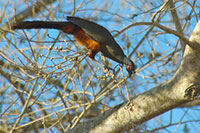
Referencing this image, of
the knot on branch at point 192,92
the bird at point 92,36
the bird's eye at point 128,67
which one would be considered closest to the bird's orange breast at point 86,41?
the bird at point 92,36

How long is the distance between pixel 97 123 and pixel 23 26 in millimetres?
1308

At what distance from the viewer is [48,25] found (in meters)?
3.25

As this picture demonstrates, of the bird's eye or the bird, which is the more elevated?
the bird

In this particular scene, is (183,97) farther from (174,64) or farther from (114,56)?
(174,64)

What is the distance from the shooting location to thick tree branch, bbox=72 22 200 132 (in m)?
2.35

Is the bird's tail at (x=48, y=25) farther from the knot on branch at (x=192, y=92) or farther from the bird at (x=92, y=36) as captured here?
the knot on branch at (x=192, y=92)

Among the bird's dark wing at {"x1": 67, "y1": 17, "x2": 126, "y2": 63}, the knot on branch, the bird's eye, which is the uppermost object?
the bird's dark wing at {"x1": 67, "y1": 17, "x2": 126, "y2": 63}

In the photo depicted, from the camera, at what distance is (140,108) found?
2457 millimetres

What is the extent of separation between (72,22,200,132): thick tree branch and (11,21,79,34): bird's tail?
133 centimetres

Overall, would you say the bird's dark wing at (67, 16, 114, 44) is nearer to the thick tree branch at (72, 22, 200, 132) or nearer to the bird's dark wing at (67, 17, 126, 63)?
the bird's dark wing at (67, 17, 126, 63)

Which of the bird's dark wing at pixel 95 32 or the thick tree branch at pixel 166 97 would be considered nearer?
the thick tree branch at pixel 166 97

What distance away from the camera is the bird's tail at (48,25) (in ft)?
9.70

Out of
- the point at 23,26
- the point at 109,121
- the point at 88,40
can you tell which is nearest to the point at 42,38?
the point at 88,40

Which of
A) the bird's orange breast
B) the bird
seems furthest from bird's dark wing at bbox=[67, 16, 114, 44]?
the bird's orange breast
